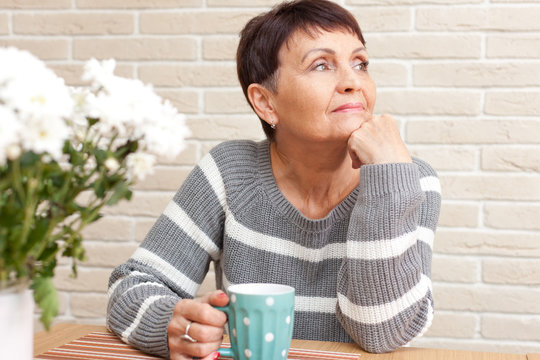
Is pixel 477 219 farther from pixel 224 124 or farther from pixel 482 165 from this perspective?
pixel 224 124

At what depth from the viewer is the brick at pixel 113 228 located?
1.95 metres

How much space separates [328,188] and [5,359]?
900 mm

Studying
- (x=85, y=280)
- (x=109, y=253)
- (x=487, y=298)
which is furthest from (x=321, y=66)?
(x=85, y=280)

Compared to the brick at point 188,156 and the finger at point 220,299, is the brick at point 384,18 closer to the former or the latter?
the brick at point 188,156

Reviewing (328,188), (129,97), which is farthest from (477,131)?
(129,97)

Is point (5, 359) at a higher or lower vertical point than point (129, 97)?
lower

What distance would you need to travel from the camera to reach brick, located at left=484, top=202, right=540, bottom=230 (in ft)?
5.74

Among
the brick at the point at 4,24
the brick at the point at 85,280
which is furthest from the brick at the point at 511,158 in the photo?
the brick at the point at 4,24

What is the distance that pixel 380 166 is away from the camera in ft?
3.75

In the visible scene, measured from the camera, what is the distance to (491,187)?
5.78ft

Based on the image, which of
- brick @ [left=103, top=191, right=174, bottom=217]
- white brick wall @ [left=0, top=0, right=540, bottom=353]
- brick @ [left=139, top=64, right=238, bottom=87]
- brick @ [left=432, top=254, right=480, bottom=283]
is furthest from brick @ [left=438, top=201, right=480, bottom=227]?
brick @ [left=103, top=191, right=174, bottom=217]

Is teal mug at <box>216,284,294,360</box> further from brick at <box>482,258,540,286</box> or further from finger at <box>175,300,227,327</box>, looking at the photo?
brick at <box>482,258,540,286</box>

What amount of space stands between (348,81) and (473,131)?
662 millimetres

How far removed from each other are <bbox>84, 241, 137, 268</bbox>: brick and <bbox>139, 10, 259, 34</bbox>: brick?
2.32ft
